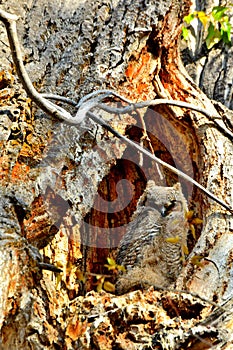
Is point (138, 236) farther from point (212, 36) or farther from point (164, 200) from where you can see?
point (212, 36)

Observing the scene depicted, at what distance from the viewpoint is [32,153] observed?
2307mm

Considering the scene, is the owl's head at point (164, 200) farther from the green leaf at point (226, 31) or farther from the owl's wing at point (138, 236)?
the green leaf at point (226, 31)

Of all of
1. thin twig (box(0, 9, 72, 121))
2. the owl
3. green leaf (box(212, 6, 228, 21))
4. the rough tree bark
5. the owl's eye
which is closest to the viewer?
thin twig (box(0, 9, 72, 121))

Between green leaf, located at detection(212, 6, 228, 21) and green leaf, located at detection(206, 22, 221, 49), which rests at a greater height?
green leaf, located at detection(212, 6, 228, 21)

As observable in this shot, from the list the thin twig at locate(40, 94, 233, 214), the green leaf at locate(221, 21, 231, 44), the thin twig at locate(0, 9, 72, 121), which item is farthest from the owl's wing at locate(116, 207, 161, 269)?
the green leaf at locate(221, 21, 231, 44)

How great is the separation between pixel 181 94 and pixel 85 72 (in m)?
0.58

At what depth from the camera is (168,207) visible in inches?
106

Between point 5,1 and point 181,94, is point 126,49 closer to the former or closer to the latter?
point 181,94

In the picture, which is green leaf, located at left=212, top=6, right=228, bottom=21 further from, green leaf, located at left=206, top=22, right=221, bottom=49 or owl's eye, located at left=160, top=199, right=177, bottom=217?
owl's eye, located at left=160, top=199, right=177, bottom=217

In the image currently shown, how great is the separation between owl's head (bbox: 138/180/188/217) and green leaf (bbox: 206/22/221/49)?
1.50m

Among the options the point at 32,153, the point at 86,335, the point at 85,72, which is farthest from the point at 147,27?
the point at 86,335

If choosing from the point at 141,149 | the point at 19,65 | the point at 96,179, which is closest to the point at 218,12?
the point at 96,179

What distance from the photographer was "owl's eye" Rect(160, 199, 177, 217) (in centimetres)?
267

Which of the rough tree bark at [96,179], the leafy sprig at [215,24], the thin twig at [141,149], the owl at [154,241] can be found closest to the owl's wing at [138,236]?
the owl at [154,241]
